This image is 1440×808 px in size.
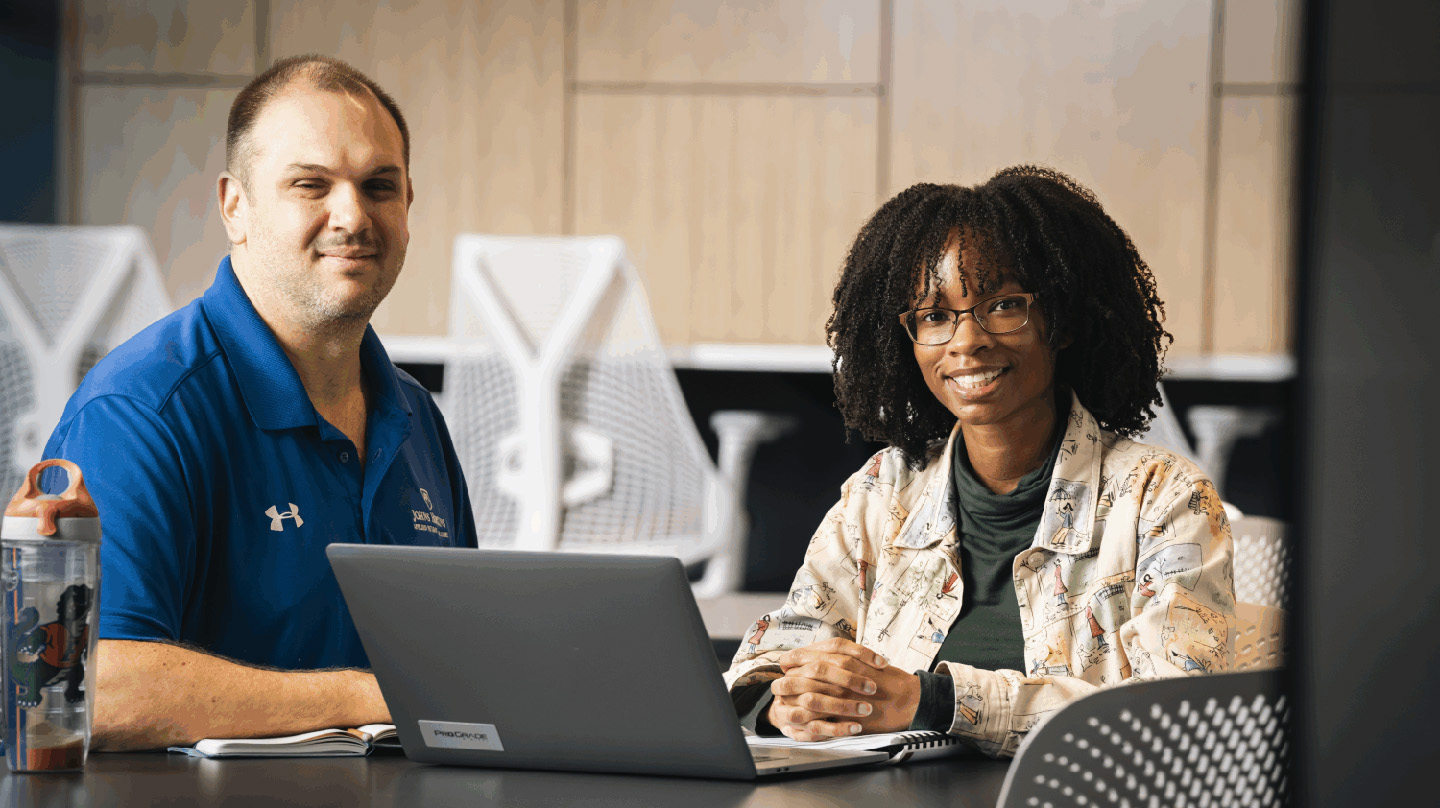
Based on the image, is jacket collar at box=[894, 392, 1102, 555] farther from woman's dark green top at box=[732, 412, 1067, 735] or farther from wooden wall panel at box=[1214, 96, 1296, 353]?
wooden wall panel at box=[1214, 96, 1296, 353]

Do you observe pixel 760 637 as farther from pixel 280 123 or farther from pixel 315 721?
pixel 280 123

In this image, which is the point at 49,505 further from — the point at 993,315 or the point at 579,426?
the point at 579,426

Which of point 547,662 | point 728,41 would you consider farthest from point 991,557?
point 728,41

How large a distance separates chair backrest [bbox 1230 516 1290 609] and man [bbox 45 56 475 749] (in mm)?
1078

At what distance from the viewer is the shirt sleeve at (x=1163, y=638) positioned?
3.88 feet

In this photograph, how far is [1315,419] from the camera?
0.37 metres

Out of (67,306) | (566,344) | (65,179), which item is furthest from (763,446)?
(65,179)

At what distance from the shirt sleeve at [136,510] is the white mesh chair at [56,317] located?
7.97ft

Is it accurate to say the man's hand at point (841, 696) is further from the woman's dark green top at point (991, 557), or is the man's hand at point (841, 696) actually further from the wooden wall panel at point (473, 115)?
the wooden wall panel at point (473, 115)

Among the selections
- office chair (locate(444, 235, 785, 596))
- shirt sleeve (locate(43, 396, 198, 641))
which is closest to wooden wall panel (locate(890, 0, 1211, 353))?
office chair (locate(444, 235, 785, 596))

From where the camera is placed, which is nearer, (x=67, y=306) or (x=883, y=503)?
(x=883, y=503)

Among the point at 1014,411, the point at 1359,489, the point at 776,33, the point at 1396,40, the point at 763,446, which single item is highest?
the point at 776,33

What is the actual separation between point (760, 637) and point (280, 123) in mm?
811

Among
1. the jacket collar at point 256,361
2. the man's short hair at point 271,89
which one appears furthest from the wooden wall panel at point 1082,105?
the jacket collar at point 256,361
